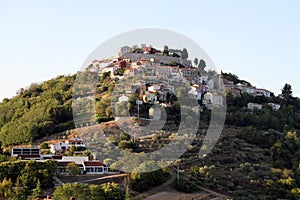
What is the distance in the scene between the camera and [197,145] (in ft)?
115

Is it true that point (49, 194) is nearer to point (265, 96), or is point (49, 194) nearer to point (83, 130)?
point (83, 130)

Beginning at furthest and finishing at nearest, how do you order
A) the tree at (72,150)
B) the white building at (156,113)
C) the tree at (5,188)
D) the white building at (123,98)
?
1. the white building at (123,98)
2. the white building at (156,113)
3. the tree at (72,150)
4. the tree at (5,188)

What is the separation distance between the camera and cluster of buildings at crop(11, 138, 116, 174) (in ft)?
96.1

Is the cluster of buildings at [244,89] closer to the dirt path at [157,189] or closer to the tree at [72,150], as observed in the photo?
the tree at [72,150]

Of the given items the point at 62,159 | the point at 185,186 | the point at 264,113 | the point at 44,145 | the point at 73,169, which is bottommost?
the point at 185,186

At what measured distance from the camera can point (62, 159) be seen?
31.0 metres

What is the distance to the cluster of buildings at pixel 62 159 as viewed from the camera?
29281mm

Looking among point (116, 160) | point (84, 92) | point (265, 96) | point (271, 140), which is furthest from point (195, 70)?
point (116, 160)

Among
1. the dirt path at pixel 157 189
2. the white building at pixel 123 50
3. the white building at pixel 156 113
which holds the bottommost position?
the dirt path at pixel 157 189

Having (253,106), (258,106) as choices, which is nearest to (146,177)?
(253,106)

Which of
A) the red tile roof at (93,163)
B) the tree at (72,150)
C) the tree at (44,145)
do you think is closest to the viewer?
the red tile roof at (93,163)

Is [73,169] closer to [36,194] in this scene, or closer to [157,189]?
[157,189]

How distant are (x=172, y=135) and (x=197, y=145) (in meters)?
1.72

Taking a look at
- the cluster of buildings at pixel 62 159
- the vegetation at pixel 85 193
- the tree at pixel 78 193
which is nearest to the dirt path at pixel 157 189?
the vegetation at pixel 85 193
